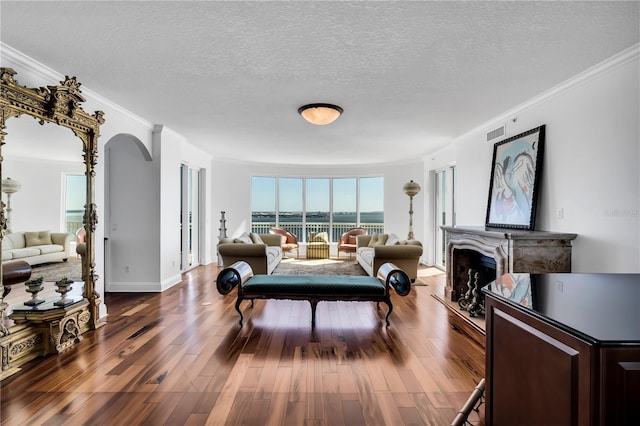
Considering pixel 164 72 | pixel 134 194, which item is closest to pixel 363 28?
pixel 164 72

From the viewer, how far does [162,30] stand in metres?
2.48

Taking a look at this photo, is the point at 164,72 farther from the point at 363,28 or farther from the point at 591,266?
the point at 591,266

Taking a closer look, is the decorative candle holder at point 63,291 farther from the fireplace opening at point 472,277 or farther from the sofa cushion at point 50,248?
the fireplace opening at point 472,277

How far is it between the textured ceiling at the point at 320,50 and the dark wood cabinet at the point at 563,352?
1.82 metres

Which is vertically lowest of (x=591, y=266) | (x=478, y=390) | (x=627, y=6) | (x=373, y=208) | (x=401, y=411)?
(x=401, y=411)

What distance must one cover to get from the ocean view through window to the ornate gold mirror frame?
20.6 feet

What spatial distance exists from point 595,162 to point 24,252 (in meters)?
5.40

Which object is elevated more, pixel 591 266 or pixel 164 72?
pixel 164 72

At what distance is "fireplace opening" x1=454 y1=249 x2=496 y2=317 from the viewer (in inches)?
167

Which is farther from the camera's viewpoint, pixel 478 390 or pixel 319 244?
pixel 319 244

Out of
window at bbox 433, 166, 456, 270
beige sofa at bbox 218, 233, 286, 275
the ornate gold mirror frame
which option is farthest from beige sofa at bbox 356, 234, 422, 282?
the ornate gold mirror frame

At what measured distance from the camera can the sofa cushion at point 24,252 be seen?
2.92m

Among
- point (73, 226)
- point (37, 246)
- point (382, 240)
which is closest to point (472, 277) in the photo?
point (382, 240)

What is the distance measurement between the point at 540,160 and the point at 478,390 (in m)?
2.89
